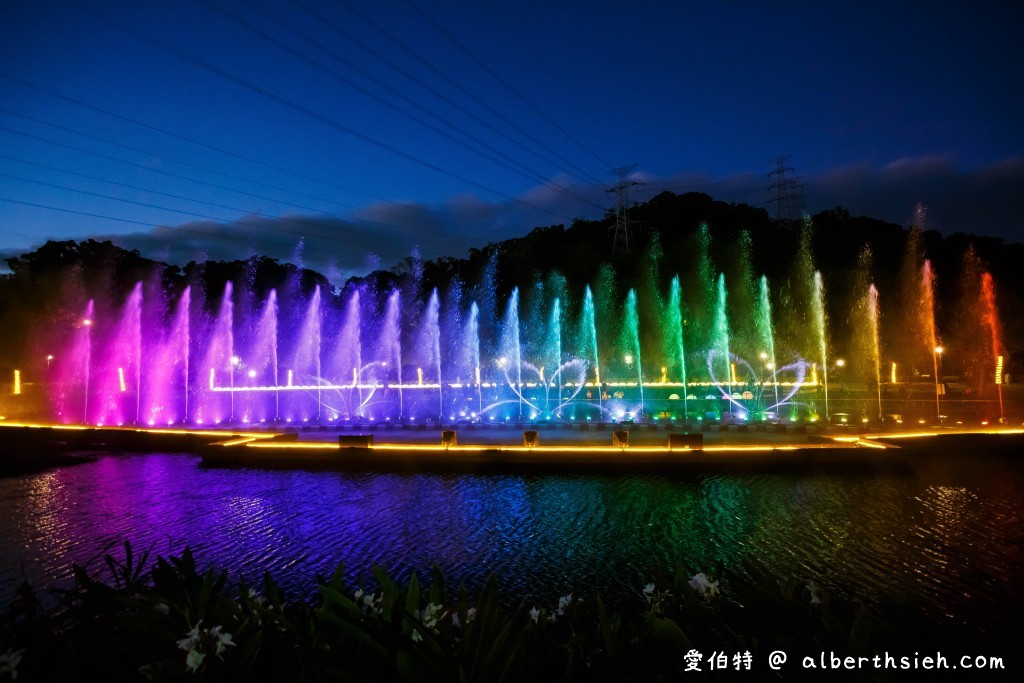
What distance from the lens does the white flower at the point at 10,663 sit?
120 inches

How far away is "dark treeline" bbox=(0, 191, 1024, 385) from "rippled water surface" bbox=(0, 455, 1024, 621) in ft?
72.6

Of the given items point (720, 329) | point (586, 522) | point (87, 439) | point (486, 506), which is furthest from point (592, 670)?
point (720, 329)

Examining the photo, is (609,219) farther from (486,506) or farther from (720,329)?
(486,506)

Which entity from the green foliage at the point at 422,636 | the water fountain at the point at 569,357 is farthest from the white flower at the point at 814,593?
the water fountain at the point at 569,357

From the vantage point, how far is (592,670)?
125 inches

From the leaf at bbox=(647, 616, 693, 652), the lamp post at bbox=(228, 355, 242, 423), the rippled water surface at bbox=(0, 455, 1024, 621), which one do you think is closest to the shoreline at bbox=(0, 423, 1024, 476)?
the rippled water surface at bbox=(0, 455, 1024, 621)

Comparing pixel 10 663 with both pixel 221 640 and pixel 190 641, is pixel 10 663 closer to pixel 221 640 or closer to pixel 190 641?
pixel 190 641

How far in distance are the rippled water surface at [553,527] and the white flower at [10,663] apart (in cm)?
409

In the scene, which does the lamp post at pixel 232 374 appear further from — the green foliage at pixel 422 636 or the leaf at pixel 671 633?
the leaf at pixel 671 633

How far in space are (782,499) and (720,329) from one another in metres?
23.4

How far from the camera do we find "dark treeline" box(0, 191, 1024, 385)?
117 feet

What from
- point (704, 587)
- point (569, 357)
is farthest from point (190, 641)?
point (569, 357)

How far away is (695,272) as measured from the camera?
3531cm

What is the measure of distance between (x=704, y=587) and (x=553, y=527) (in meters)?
7.01
